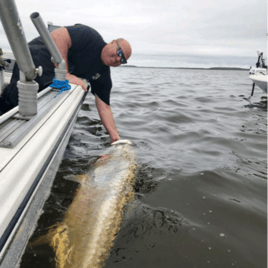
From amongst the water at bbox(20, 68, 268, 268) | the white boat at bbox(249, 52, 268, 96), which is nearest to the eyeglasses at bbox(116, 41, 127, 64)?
the water at bbox(20, 68, 268, 268)

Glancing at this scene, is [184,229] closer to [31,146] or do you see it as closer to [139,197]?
[139,197]

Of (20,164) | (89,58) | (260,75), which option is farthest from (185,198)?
(260,75)

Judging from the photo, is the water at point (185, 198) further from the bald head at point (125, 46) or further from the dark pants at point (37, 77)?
the bald head at point (125, 46)

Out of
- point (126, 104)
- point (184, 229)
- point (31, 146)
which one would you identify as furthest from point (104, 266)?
point (126, 104)

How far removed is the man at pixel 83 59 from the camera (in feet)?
9.46

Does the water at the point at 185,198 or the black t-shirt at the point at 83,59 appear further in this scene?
the black t-shirt at the point at 83,59

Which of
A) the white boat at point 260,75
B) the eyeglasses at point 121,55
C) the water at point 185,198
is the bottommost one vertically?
the white boat at point 260,75

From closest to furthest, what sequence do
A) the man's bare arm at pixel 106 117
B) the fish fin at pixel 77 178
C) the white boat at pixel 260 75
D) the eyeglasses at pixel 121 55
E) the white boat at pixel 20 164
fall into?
the white boat at pixel 20 164
the fish fin at pixel 77 178
the eyeglasses at pixel 121 55
the man's bare arm at pixel 106 117
the white boat at pixel 260 75

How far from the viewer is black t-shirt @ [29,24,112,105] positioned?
117 inches

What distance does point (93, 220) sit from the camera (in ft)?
5.74

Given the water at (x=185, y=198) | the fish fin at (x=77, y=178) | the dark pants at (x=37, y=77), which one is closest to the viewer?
the water at (x=185, y=198)

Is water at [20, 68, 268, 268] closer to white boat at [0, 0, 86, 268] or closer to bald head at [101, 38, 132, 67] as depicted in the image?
white boat at [0, 0, 86, 268]

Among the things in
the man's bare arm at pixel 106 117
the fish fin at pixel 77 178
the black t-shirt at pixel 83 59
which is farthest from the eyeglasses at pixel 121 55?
the fish fin at pixel 77 178

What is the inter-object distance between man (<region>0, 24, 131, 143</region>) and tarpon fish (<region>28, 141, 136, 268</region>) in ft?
4.17
